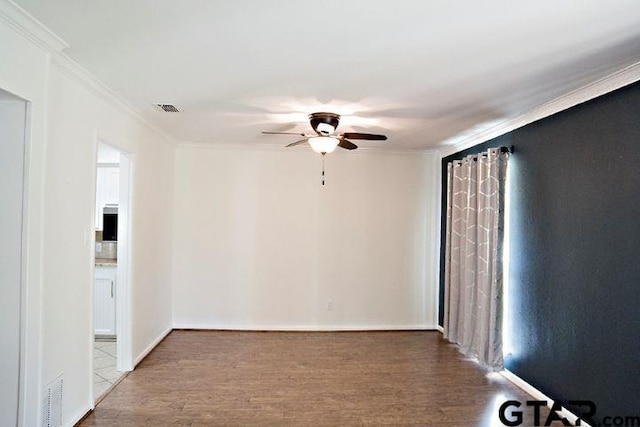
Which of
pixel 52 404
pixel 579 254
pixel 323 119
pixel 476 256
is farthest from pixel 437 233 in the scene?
pixel 52 404

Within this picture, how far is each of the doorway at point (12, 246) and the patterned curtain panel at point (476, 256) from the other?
142 inches

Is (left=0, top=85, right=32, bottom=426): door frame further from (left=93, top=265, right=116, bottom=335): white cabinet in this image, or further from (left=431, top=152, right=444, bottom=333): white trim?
(left=431, top=152, right=444, bottom=333): white trim

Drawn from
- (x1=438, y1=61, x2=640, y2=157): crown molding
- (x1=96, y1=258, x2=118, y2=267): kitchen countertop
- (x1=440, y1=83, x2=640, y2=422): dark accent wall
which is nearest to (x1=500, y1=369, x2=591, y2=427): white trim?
(x1=440, y1=83, x2=640, y2=422): dark accent wall

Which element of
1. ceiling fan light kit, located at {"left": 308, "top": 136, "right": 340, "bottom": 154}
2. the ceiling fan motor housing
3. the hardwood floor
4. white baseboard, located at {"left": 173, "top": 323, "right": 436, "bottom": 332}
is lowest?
the hardwood floor

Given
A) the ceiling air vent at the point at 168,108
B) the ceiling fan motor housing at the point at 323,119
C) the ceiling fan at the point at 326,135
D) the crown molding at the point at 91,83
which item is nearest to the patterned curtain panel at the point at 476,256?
the ceiling fan at the point at 326,135

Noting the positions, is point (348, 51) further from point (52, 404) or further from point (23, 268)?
point (52, 404)

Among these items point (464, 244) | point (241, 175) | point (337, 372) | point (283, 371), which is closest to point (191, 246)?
point (241, 175)

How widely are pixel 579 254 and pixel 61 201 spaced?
360cm

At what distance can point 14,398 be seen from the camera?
198 cm

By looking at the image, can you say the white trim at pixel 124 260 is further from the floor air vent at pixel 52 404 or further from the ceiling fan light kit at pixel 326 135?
the ceiling fan light kit at pixel 326 135

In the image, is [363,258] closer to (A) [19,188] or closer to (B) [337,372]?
(B) [337,372]

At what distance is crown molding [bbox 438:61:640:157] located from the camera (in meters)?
2.37

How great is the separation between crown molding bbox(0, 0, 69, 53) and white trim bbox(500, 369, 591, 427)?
163 inches

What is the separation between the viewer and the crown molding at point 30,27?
69.0 inches
